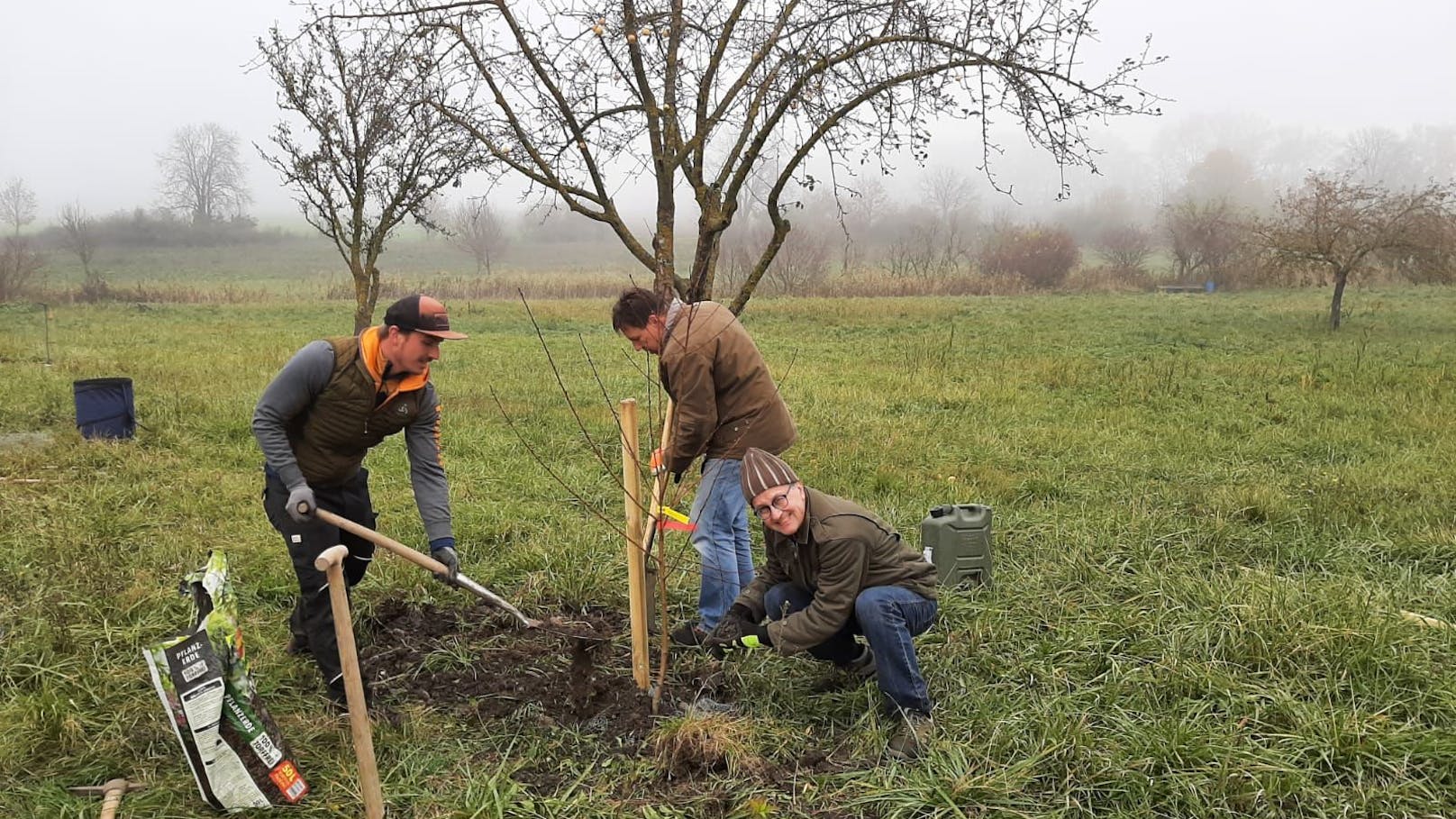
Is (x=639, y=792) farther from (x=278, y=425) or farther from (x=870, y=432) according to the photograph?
(x=870, y=432)

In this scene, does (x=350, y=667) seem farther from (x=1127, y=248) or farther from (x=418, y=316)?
(x=1127, y=248)

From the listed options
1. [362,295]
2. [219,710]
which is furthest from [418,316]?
[362,295]

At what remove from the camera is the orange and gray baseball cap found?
3025mm

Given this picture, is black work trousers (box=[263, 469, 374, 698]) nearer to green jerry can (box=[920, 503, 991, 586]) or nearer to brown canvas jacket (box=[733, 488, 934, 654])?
brown canvas jacket (box=[733, 488, 934, 654])

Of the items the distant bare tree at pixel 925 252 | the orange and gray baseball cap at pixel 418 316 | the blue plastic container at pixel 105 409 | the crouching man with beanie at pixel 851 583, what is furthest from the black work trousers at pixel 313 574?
the distant bare tree at pixel 925 252

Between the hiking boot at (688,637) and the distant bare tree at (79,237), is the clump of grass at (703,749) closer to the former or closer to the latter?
the hiking boot at (688,637)

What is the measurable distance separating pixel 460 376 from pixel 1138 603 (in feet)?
29.6

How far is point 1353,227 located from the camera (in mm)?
16766

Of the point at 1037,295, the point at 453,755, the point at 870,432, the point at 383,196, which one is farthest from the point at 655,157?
the point at 1037,295

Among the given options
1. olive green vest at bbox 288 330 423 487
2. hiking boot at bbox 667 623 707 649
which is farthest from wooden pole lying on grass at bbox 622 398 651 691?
olive green vest at bbox 288 330 423 487

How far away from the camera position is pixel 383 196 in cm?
1160

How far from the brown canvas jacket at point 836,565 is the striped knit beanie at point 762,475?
16 centimetres

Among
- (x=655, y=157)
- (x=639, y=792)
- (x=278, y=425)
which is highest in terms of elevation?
(x=655, y=157)

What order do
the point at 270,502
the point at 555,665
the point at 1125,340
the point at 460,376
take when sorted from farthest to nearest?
1. the point at 1125,340
2. the point at 460,376
3. the point at 555,665
4. the point at 270,502
